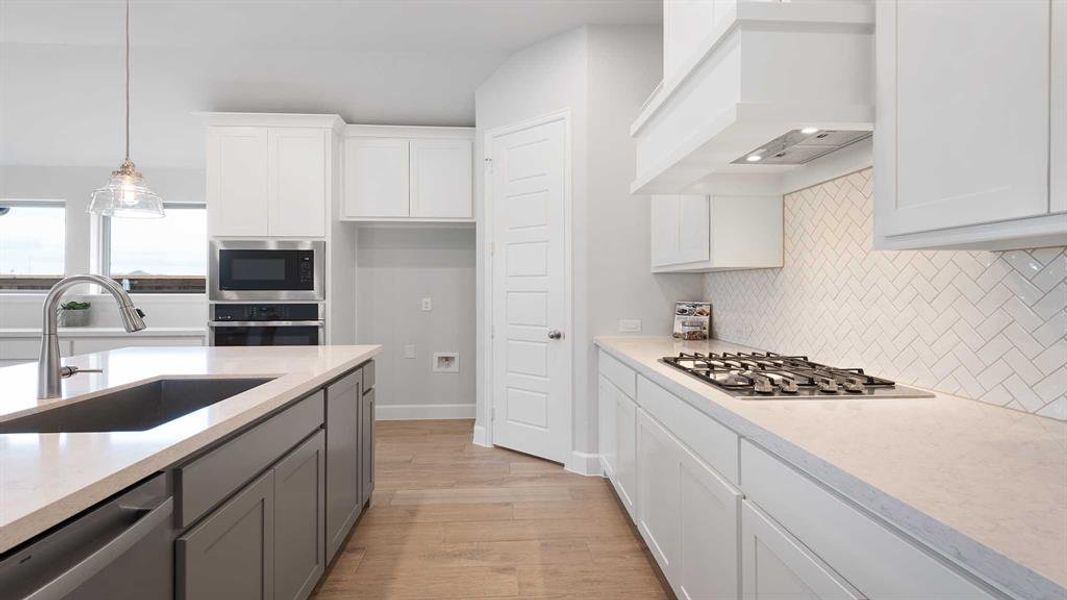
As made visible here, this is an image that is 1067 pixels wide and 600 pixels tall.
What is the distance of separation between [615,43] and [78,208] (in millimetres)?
4887

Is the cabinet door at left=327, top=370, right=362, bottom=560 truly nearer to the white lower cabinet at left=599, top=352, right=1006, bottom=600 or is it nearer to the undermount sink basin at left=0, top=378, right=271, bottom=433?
the undermount sink basin at left=0, top=378, right=271, bottom=433

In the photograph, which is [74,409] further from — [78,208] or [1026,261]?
[78,208]

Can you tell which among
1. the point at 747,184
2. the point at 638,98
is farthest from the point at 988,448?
Result: the point at 638,98

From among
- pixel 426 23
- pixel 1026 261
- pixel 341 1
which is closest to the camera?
pixel 1026 261

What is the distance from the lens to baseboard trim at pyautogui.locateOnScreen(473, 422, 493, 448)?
3.85 m

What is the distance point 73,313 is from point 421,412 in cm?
318

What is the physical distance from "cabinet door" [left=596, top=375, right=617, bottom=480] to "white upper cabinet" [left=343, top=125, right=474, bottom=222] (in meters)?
2.03

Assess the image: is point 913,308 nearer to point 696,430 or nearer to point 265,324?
point 696,430

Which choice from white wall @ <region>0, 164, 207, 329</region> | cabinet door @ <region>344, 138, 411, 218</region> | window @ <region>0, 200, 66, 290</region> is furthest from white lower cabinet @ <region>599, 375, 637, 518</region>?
window @ <region>0, 200, 66, 290</region>

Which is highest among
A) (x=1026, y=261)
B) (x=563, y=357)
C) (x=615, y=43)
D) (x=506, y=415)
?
(x=615, y=43)

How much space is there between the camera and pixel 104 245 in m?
4.85

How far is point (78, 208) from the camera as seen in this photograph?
187 inches

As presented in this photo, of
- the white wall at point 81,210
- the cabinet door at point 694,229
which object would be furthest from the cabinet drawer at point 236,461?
the white wall at point 81,210

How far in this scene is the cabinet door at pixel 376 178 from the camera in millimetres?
4301
